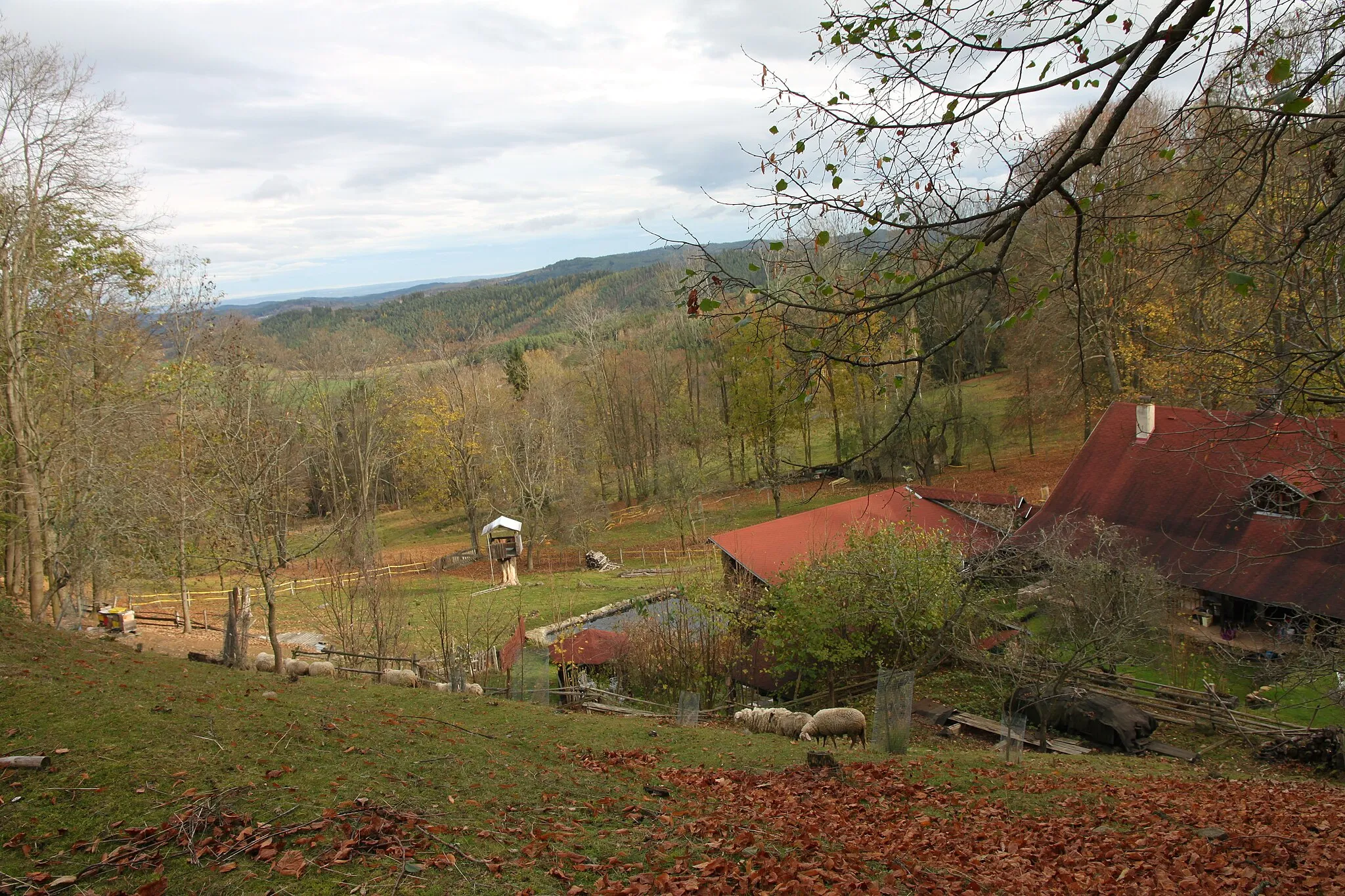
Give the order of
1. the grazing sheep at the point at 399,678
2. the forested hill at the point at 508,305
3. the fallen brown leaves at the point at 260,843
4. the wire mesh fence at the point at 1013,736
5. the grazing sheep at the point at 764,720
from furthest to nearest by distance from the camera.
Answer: the forested hill at the point at 508,305
the grazing sheep at the point at 399,678
the grazing sheep at the point at 764,720
the wire mesh fence at the point at 1013,736
the fallen brown leaves at the point at 260,843

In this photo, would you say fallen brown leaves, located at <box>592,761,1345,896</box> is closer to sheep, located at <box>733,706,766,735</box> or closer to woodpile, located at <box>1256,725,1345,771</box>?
woodpile, located at <box>1256,725,1345,771</box>

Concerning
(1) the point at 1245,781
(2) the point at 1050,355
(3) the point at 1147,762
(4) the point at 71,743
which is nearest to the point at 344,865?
(4) the point at 71,743

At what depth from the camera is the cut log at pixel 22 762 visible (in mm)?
5928

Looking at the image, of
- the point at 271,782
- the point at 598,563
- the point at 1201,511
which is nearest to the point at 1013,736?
the point at 271,782

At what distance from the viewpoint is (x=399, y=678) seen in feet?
48.9

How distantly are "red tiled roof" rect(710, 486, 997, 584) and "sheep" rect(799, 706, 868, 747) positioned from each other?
294 inches

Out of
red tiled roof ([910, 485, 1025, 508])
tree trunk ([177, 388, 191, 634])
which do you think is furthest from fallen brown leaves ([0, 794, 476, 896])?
red tiled roof ([910, 485, 1025, 508])

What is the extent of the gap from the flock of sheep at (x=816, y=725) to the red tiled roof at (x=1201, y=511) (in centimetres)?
621

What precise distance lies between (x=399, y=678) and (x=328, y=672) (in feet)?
5.29

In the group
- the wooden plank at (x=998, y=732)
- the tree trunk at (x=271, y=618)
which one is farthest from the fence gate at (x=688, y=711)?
the tree trunk at (x=271, y=618)

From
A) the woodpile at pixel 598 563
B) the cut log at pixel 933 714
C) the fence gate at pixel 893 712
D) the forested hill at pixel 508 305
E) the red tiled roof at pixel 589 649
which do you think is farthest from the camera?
the forested hill at pixel 508 305

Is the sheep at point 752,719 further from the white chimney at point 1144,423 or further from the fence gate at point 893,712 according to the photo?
the white chimney at point 1144,423

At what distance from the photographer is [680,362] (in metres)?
56.2

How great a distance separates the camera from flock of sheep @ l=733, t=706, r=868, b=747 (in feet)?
41.1
